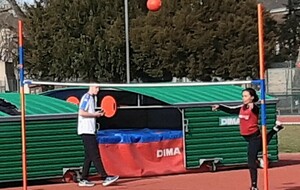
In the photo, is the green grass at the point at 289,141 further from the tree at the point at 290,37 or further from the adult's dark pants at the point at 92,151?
the tree at the point at 290,37

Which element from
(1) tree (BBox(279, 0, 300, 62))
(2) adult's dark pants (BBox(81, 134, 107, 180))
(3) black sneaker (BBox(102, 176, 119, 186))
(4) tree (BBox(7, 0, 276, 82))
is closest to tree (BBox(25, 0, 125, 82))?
(4) tree (BBox(7, 0, 276, 82))

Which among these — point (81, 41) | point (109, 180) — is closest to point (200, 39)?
point (81, 41)

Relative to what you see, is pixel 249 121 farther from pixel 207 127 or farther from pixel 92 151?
pixel 207 127

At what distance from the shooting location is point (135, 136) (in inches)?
648

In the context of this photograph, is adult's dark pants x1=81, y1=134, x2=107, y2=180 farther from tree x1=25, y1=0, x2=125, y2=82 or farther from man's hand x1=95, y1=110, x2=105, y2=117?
tree x1=25, y1=0, x2=125, y2=82

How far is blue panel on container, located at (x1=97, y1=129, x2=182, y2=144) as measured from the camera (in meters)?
16.1

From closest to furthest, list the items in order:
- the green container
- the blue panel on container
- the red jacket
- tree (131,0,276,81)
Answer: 1. the red jacket
2. the blue panel on container
3. the green container
4. tree (131,0,276,81)

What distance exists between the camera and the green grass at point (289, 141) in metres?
23.4

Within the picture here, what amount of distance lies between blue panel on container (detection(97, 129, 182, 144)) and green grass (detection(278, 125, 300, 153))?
6.65m

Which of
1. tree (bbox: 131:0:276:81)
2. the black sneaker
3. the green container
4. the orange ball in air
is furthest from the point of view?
tree (bbox: 131:0:276:81)

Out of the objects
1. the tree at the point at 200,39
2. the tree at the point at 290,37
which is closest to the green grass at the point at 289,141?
the tree at the point at 200,39

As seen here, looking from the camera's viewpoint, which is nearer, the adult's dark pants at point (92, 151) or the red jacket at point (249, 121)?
the red jacket at point (249, 121)

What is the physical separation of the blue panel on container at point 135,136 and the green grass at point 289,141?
21.8 ft

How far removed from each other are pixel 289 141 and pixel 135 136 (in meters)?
11.5
